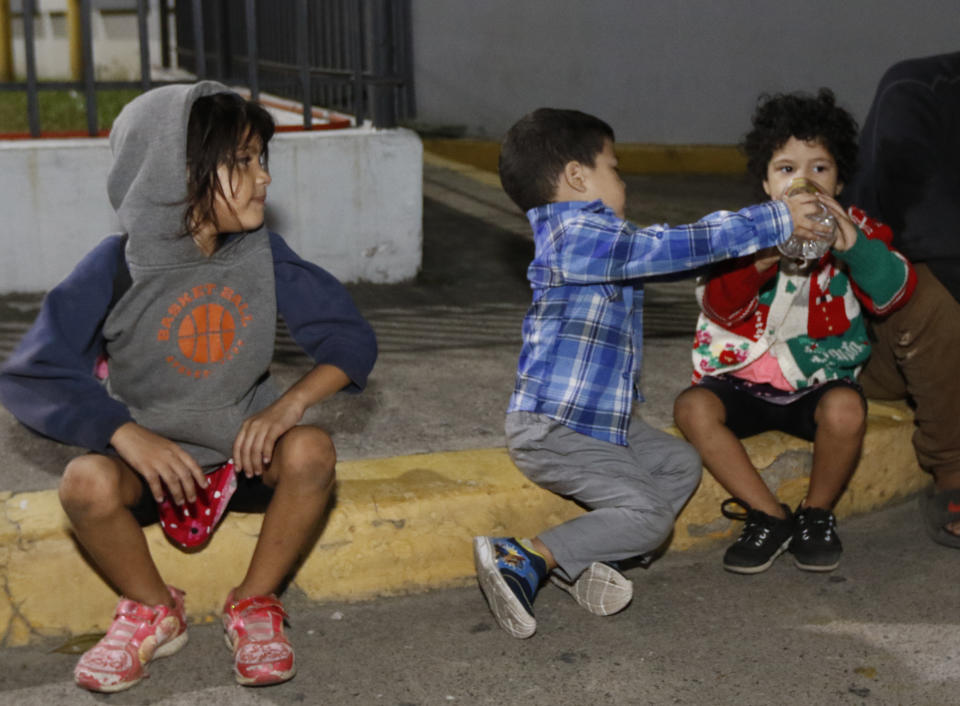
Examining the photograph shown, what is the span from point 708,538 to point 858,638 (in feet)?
1.96

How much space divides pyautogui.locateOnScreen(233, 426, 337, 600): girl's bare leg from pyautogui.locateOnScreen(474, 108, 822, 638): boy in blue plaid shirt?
16.2 inches

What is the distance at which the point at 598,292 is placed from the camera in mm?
2902

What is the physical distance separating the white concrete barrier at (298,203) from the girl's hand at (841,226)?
2256mm

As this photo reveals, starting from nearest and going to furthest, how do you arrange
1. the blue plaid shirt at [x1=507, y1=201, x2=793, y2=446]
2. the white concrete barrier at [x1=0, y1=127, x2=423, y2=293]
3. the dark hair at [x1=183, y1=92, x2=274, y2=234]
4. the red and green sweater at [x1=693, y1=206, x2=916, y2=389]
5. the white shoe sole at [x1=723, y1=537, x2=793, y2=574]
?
the dark hair at [x1=183, y1=92, x2=274, y2=234]
the blue plaid shirt at [x1=507, y1=201, x2=793, y2=446]
the white shoe sole at [x1=723, y1=537, x2=793, y2=574]
the red and green sweater at [x1=693, y1=206, x2=916, y2=389]
the white concrete barrier at [x1=0, y1=127, x2=423, y2=293]

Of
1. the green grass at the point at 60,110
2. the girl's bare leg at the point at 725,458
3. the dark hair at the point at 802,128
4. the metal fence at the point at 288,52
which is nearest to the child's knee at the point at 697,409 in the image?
the girl's bare leg at the point at 725,458

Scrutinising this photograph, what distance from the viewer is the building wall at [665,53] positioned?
9188mm

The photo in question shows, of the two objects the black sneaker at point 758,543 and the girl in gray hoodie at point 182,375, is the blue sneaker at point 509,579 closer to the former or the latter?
the girl in gray hoodie at point 182,375

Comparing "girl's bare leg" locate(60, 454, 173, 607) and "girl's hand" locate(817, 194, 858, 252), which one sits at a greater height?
"girl's hand" locate(817, 194, 858, 252)

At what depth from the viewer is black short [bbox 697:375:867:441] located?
126 inches

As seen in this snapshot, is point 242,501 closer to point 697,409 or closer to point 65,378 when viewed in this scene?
point 65,378

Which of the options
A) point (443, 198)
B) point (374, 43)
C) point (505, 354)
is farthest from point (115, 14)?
point (505, 354)

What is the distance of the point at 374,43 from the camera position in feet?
16.8

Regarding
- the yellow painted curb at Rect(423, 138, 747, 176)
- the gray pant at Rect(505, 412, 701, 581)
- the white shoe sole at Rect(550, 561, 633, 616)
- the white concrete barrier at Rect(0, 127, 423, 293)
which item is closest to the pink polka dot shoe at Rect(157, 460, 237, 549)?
the gray pant at Rect(505, 412, 701, 581)

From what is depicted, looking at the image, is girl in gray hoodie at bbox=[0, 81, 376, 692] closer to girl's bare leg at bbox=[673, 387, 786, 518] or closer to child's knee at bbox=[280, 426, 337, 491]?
child's knee at bbox=[280, 426, 337, 491]
